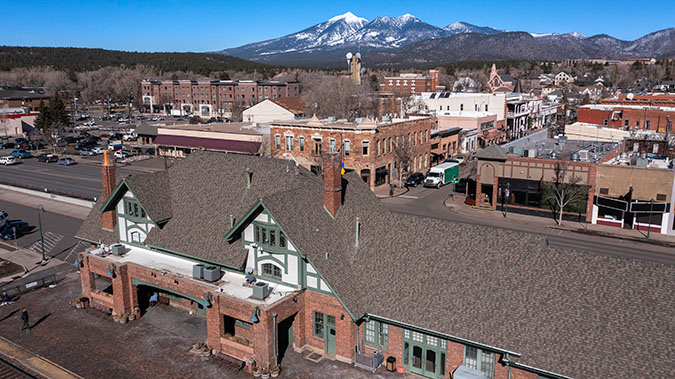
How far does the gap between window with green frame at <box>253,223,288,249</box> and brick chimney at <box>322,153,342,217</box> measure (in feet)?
10.9

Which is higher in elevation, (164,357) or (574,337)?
(574,337)

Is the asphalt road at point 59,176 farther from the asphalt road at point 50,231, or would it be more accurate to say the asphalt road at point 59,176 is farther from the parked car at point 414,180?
the parked car at point 414,180

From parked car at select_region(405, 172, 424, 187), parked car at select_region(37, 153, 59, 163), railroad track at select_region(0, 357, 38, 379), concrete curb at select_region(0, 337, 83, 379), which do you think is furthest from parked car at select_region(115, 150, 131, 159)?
railroad track at select_region(0, 357, 38, 379)

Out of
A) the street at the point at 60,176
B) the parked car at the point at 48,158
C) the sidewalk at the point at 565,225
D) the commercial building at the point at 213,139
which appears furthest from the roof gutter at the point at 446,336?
the parked car at the point at 48,158

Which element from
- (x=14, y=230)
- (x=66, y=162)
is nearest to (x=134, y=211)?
(x=14, y=230)

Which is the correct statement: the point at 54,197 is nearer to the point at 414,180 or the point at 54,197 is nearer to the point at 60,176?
the point at 60,176

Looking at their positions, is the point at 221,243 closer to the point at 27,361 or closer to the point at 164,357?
the point at 164,357

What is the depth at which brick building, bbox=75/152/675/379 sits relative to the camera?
19.3 meters

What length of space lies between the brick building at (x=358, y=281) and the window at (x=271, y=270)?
0.06 m

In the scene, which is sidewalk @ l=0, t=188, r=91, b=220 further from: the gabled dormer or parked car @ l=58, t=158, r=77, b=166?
the gabled dormer

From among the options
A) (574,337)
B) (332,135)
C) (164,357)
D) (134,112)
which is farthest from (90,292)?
(134,112)

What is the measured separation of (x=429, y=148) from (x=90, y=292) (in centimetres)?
5647

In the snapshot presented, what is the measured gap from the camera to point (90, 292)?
3062 centimetres

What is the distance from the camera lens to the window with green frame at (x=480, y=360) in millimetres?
20797
